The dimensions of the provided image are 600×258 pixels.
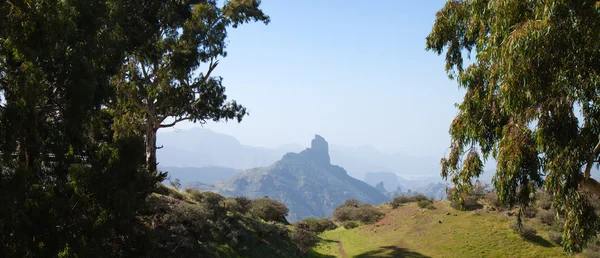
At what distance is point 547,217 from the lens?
25859mm

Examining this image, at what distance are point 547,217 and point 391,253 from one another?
11282 millimetres

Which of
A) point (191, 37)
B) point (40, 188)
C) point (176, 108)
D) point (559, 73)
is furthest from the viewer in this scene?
point (176, 108)

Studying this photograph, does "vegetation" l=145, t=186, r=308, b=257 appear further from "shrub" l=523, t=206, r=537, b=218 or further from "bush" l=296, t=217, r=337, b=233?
"shrub" l=523, t=206, r=537, b=218

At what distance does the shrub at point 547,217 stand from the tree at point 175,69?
79.6 ft

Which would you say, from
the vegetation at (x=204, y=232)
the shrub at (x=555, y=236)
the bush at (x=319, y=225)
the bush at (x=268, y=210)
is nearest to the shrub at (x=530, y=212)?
the shrub at (x=555, y=236)

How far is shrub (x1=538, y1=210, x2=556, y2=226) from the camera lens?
25.6m

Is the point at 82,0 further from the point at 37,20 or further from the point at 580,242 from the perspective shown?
the point at 580,242

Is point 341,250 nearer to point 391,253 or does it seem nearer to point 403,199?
point 391,253

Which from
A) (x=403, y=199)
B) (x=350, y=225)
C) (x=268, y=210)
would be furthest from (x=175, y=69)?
(x=403, y=199)

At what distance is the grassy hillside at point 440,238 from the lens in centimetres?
2345

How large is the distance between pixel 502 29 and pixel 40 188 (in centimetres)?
1238

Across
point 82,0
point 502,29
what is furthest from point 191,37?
point 502,29

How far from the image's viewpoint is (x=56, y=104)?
1118cm

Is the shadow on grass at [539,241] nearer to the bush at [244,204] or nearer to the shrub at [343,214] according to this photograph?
the bush at [244,204]
